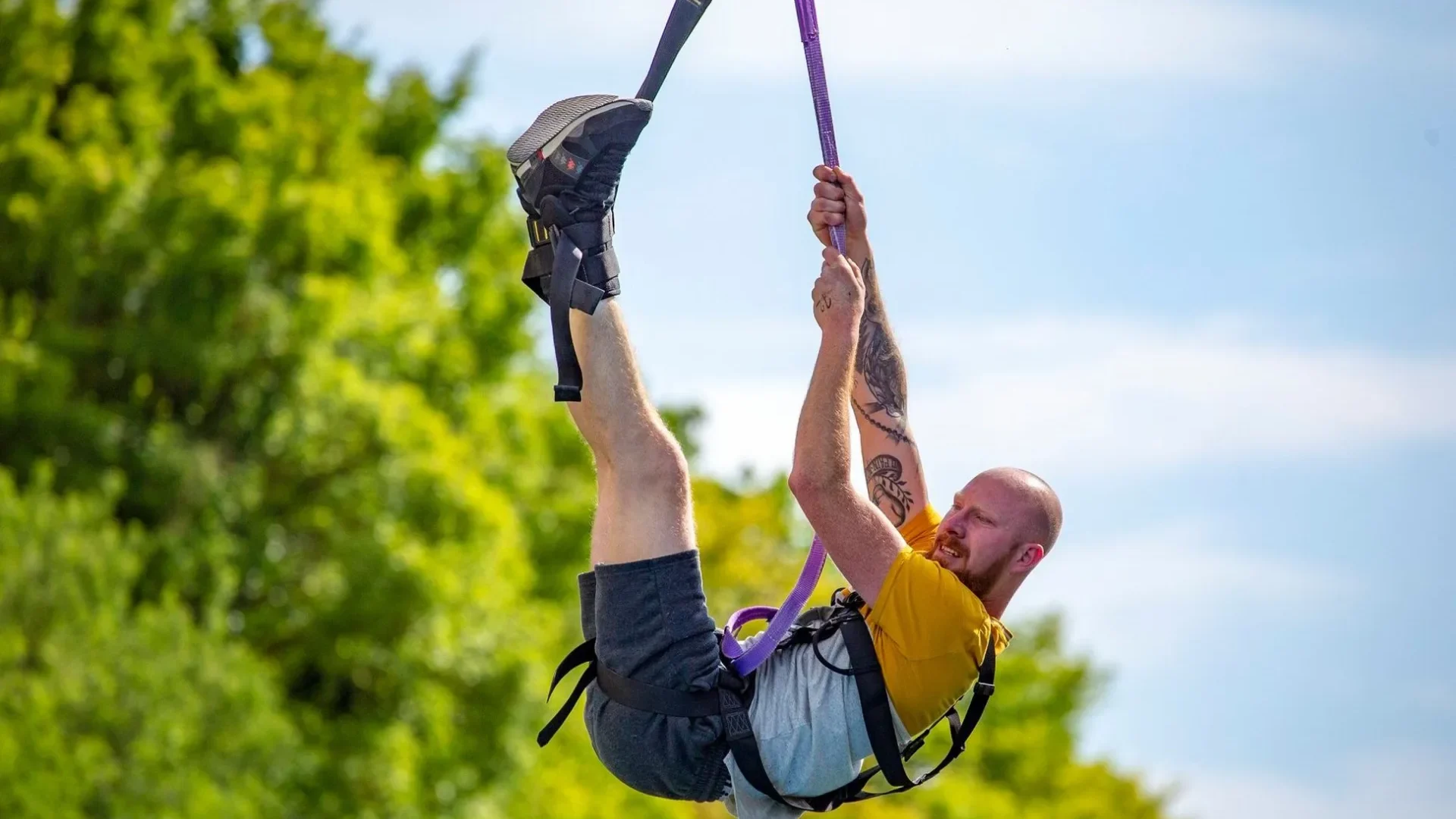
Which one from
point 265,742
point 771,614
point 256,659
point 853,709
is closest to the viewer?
point 853,709

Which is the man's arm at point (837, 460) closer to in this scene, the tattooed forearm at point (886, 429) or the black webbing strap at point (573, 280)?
the black webbing strap at point (573, 280)

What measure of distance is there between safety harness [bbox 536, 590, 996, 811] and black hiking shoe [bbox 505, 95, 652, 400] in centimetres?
77

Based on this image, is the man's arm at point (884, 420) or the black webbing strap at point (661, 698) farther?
the man's arm at point (884, 420)

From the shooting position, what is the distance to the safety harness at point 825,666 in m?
5.03

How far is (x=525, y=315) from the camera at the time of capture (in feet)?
78.7

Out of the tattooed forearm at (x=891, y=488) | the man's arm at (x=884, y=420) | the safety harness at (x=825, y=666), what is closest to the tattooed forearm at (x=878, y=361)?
the man's arm at (x=884, y=420)

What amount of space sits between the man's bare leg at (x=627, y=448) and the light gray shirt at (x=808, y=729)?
1.53 feet

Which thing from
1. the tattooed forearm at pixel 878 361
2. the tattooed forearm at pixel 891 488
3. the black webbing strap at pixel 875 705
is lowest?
the black webbing strap at pixel 875 705

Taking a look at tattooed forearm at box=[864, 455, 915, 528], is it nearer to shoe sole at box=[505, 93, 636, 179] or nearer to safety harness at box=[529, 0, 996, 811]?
safety harness at box=[529, 0, 996, 811]

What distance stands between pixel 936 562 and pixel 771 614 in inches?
23.4

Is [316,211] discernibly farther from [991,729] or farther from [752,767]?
[991,729]

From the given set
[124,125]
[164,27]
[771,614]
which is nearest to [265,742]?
[124,125]

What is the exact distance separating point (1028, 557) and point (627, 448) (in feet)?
3.49

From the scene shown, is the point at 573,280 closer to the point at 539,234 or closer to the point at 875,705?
the point at 539,234
